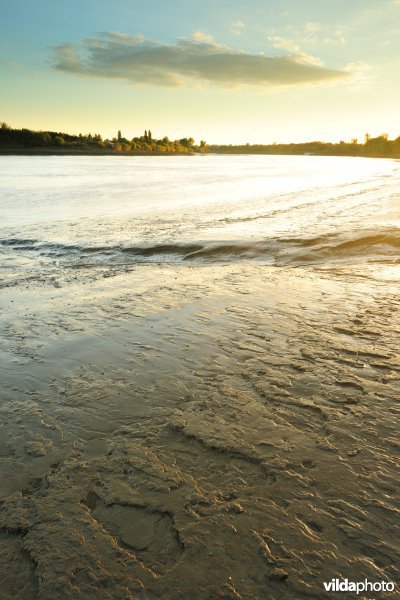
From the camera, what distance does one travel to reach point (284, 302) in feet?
22.8

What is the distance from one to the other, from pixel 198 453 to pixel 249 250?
8244 mm

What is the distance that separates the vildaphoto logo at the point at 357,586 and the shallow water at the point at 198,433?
0.12 ft

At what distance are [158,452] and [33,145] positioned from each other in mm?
125214

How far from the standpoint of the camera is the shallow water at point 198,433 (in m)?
2.45

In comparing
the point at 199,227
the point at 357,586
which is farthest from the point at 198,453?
the point at 199,227

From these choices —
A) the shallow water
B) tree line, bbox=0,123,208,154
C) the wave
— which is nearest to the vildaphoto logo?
the shallow water

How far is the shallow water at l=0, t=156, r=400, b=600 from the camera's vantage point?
2453 mm

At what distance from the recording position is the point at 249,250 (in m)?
11.1

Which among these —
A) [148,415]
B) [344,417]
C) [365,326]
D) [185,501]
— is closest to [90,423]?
[148,415]

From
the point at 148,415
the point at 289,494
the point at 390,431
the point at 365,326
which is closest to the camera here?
the point at 289,494

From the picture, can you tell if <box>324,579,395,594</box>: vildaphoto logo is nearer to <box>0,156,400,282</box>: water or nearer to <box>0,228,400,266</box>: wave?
<box>0,228,400,266</box>: wave

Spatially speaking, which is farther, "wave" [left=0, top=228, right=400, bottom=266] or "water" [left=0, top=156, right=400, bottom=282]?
"water" [left=0, top=156, right=400, bottom=282]

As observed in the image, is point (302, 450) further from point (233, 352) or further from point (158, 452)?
point (233, 352)

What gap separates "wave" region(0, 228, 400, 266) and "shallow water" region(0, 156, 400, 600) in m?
1.48
